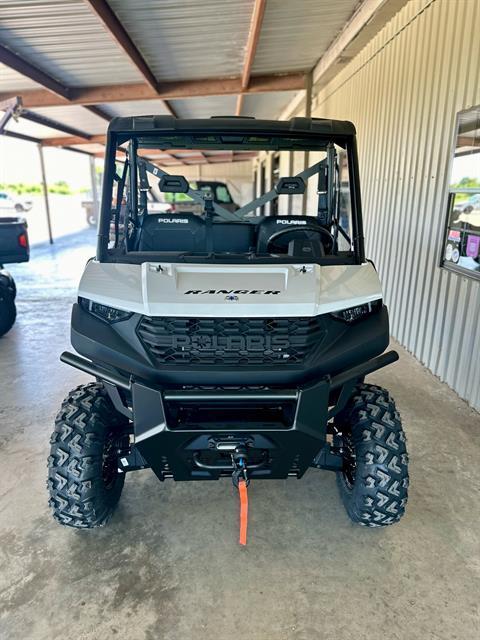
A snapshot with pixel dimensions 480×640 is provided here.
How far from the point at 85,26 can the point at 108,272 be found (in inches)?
168

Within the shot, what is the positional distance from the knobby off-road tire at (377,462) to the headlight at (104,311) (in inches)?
46.4

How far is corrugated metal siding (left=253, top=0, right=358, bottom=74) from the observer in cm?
535

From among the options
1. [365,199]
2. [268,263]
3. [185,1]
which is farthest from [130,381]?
[365,199]

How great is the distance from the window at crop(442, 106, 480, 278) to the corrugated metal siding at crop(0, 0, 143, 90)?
366cm

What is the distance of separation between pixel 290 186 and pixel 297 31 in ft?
15.7

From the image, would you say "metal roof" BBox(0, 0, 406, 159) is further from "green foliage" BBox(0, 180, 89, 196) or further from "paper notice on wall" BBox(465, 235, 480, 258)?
"green foliage" BBox(0, 180, 89, 196)

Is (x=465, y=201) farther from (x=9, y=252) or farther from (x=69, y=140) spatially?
(x=69, y=140)

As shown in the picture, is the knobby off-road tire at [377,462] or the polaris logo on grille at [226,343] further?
the knobby off-road tire at [377,462]

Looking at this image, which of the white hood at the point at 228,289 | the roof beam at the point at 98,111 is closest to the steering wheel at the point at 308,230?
the white hood at the point at 228,289

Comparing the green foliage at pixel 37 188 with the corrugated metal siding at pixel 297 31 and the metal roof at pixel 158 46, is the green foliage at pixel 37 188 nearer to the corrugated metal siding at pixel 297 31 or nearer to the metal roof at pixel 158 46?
the metal roof at pixel 158 46

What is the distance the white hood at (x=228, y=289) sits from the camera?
6.25 feet

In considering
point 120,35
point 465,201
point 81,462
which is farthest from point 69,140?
point 81,462

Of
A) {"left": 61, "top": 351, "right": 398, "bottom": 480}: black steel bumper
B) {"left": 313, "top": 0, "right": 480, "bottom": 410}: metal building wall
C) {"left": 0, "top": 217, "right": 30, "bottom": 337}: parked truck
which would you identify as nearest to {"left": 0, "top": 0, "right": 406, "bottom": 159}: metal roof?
{"left": 313, "top": 0, "right": 480, "bottom": 410}: metal building wall

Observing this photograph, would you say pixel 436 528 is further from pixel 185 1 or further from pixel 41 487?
pixel 185 1
